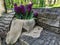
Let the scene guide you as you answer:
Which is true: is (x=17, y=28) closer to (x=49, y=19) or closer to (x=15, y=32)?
(x=15, y=32)

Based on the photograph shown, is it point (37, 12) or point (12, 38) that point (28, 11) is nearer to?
point (37, 12)

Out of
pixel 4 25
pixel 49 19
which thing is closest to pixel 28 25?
pixel 49 19

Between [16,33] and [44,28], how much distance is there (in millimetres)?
372

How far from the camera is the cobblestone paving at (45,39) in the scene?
53.2 inches

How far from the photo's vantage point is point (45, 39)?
1.41 m

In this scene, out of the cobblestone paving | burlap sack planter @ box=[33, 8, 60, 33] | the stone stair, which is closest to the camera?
the cobblestone paving

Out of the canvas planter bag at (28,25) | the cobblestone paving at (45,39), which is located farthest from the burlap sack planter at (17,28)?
the cobblestone paving at (45,39)

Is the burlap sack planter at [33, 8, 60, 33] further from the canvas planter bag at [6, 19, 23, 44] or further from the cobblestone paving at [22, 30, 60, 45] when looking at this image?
the canvas planter bag at [6, 19, 23, 44]

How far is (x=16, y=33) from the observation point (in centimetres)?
156

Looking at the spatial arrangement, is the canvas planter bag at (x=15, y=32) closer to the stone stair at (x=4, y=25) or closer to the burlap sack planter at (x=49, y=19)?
the stone stair at (x=4, y=25)

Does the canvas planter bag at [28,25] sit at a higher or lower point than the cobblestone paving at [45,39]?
higher

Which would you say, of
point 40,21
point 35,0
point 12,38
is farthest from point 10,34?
point 35,0

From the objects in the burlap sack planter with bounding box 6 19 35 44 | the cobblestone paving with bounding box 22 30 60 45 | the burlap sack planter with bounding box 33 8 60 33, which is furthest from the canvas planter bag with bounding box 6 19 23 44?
the burlap sack planter with bounding box 33 8 60 33

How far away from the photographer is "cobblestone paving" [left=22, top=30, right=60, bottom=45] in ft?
4.43
